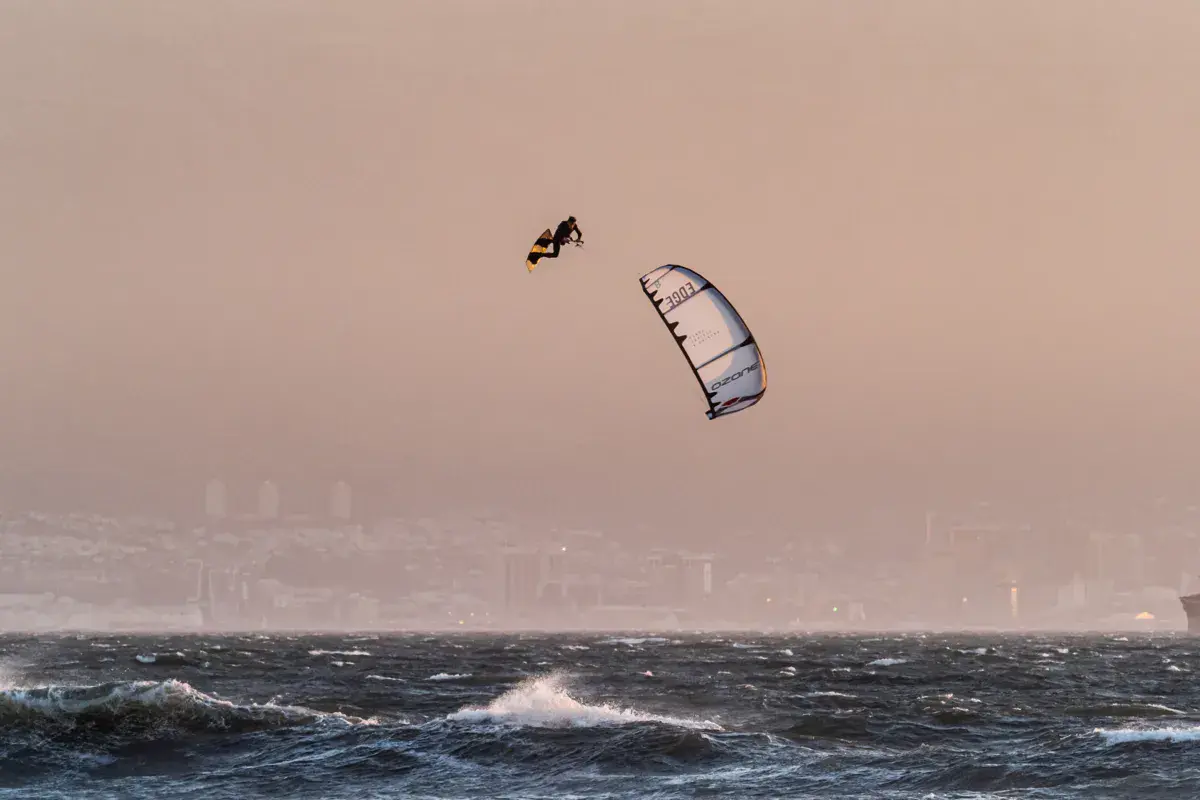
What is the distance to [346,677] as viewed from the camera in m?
54.7

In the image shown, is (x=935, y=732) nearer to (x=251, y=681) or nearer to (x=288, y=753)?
(x=288, y=753)

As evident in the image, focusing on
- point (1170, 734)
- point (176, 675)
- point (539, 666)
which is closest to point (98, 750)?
point (1170, 734)

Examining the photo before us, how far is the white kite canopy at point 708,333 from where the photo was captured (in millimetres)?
25188

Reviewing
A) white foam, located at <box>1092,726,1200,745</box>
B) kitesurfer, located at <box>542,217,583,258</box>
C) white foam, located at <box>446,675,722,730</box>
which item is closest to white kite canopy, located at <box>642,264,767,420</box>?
kitesurfer, located at <box>542,217,583,258</box>

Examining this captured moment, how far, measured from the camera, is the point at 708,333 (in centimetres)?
2586

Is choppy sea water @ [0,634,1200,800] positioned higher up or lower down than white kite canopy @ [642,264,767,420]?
lower down

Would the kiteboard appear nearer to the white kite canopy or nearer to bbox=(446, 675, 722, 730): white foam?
the white kite canopy

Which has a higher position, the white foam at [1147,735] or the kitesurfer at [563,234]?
the kitesurfer at [563,234]

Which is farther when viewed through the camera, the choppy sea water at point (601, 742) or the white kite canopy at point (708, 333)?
the white kite canopy at point (708, 333)

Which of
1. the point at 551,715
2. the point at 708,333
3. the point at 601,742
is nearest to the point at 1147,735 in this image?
the point at 601,742

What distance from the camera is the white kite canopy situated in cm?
2519

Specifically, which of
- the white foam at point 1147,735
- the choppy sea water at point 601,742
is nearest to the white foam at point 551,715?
the choppy sea water at point 601,742

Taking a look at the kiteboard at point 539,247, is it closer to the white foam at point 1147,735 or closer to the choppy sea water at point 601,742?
the choppy sea water at point 601,742

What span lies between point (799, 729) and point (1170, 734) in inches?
334
